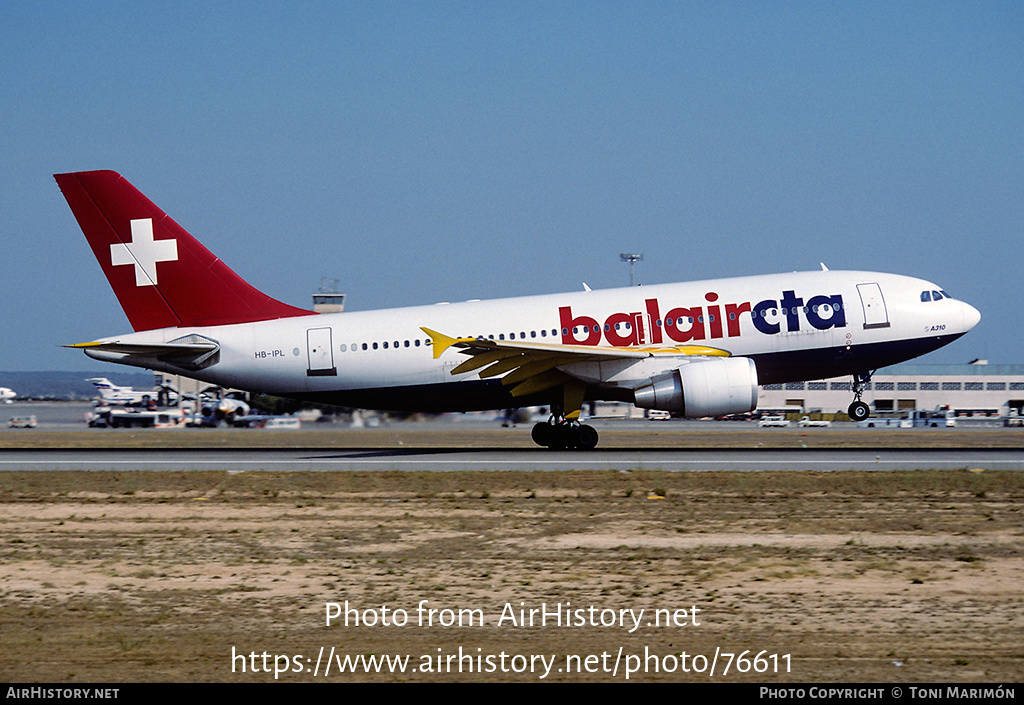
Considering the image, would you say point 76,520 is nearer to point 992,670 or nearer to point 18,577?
point 18,577

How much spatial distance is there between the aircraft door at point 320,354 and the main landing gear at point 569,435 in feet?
22.1

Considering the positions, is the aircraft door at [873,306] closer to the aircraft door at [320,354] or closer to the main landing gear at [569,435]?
the main landing gear at [569,435]

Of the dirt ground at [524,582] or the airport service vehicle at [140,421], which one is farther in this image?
the airport service vehicle at [140,421]

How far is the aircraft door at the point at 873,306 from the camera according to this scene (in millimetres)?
28359

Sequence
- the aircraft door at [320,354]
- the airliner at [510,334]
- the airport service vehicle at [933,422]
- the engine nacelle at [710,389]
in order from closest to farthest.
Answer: the engine nacelle at [710,389] < the airliner at [510,334] < the aircraft door at [320,354] < the airport service vehicle at [933,422]

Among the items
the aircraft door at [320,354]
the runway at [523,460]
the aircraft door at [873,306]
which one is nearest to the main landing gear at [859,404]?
the runway at [523,460]

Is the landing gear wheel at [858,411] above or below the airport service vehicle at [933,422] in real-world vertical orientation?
above

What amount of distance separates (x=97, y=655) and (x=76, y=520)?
896cm

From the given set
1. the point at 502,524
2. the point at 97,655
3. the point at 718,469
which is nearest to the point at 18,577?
the point at 97,655

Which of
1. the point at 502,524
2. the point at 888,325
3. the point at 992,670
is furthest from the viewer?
the point at 888,325

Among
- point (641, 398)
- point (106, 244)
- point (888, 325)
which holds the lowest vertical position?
point (641, 398)

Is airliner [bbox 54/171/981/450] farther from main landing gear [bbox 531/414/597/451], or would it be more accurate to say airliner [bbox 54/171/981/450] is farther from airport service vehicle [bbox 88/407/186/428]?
airport service vehicle [bbox 88/407/186/428]

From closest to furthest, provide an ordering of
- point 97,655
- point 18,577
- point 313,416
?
point 97,655 < point 18,577 < point 313,416

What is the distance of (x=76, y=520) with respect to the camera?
55.3ft
